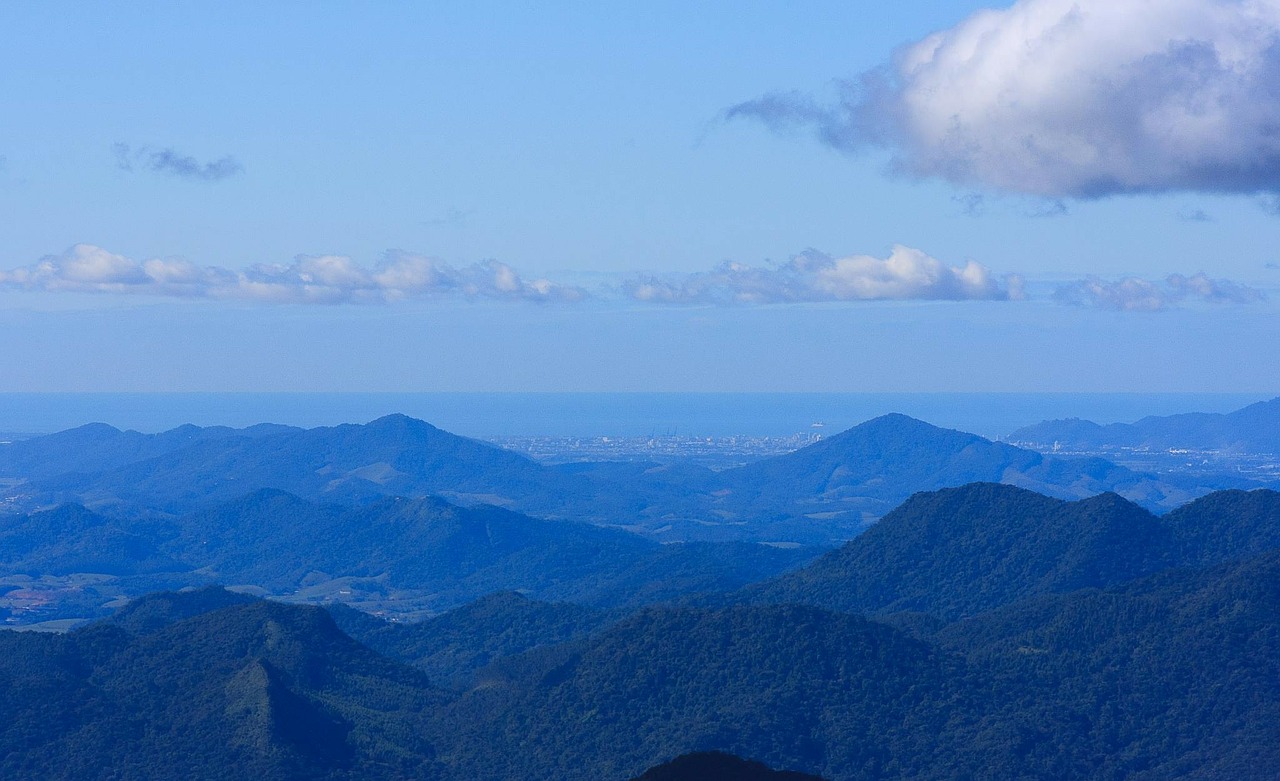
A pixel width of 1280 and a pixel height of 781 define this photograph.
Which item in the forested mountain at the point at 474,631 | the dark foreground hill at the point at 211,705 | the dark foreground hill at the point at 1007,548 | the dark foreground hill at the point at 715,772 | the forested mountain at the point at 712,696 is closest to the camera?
the dark foreground hill at the point at 715,772

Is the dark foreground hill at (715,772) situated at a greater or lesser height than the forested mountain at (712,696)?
greater

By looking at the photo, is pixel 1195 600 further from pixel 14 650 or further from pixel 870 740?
pixel 14 650

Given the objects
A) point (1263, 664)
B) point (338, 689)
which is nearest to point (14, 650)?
point (338, 689)

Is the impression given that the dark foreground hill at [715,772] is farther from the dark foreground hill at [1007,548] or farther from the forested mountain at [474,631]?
the forested mountain at [474,631]

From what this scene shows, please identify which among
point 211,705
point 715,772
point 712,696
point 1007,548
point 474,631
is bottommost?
point 474,631

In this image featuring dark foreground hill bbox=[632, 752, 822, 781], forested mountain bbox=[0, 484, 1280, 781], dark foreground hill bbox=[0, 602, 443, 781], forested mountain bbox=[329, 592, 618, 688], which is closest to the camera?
dark foreground hill bbox=[632, 752, 822, 781]

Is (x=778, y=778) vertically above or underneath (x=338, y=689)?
above

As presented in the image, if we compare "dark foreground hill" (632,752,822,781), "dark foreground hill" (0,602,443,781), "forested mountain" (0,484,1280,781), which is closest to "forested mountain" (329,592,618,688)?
"forested mountain" (0,484,1280,781)

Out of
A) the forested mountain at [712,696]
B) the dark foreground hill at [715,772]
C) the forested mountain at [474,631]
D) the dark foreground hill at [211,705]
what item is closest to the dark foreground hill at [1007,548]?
the forested mountain at [712,696]

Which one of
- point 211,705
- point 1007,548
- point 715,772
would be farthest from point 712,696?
point 1007,548

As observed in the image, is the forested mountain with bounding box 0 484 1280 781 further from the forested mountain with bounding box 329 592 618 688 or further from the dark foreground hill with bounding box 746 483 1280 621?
the forested mountain with bounding box 329 592 618 688

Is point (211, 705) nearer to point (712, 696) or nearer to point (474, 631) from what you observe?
point (712, 696)
